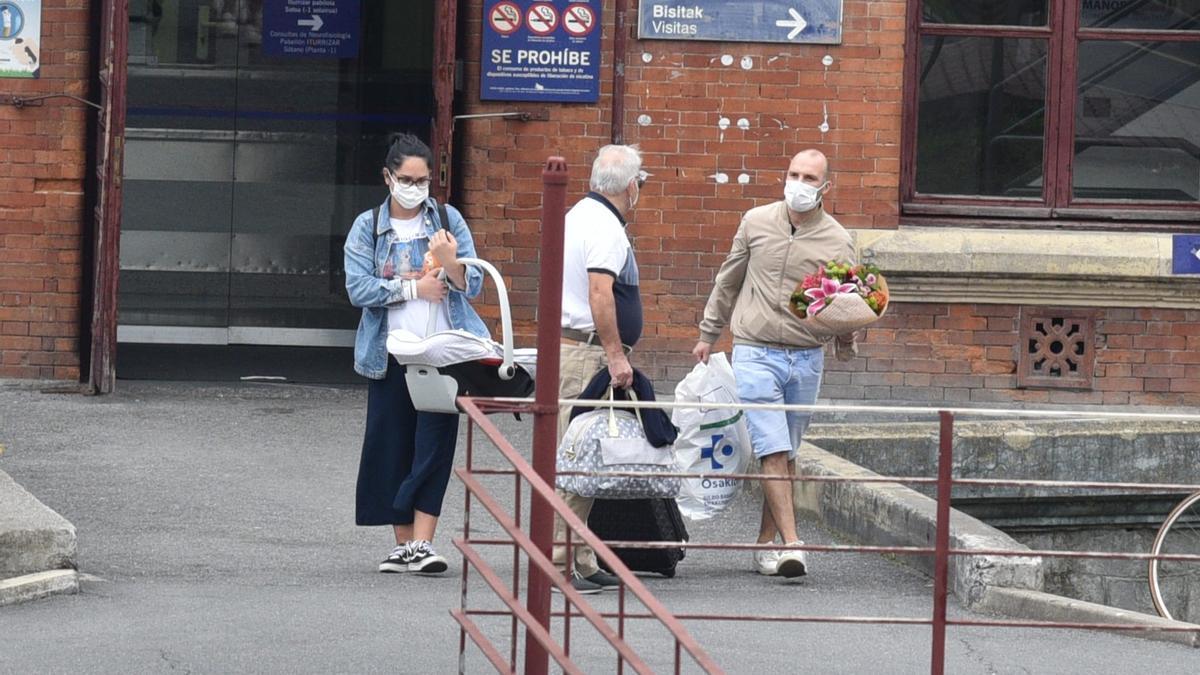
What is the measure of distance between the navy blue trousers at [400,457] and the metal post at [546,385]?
2.41 meters

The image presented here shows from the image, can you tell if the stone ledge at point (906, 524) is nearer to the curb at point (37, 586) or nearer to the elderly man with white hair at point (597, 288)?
the elderly man with white hair at point (597, 288)

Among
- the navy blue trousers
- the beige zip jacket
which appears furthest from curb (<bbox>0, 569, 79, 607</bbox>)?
the beige zip jacket

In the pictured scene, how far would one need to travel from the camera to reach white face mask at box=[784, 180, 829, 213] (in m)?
8.02

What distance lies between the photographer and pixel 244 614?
692 centimetres

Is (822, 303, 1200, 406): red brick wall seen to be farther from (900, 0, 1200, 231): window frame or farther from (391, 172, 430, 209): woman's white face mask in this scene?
(391, 172, 430, 209): woman's white face mask

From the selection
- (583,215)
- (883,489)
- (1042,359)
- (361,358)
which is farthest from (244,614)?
(1042,359)

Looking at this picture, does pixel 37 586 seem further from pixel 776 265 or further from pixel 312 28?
pixel 312 28

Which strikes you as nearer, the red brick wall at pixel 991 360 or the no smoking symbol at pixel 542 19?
the no smoking symbol at pixel 542 19

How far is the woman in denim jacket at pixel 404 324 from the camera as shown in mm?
7535

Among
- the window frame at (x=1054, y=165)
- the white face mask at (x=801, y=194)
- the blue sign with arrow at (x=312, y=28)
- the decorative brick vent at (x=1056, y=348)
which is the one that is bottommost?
the decorative brick vent at (x=1056, y=348)

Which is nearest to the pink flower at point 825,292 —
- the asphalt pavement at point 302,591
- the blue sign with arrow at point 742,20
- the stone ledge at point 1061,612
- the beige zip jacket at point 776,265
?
the beige zip jacket at point 776,265

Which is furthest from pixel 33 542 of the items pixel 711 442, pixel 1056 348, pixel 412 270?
pixel 1056 348

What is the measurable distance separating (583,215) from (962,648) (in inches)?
82.3

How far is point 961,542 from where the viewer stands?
7719 millimetres
